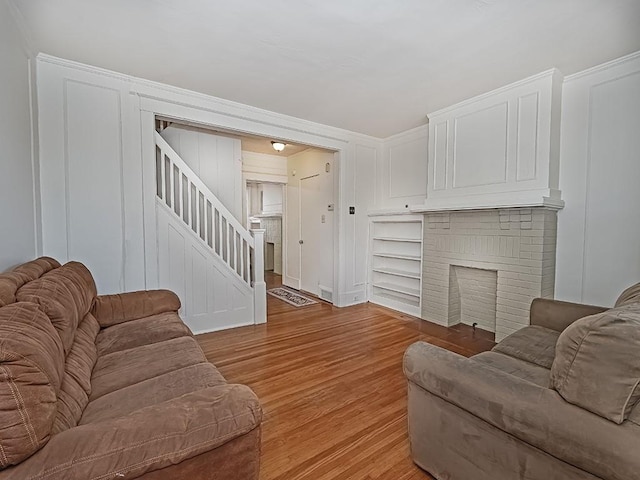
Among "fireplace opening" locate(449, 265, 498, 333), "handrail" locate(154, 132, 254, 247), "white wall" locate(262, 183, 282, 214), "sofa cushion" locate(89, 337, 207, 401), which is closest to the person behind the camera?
"sofa cushion" locate(89, 337, 207, 401)

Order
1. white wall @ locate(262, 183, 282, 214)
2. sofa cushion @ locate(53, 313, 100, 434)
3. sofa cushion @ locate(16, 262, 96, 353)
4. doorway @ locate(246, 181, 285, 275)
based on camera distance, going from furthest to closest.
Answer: white wall @ locate(262, 183, 282, 214) → doorway @ locate(246, 181, 285, 275) → sofa cushion @ locate(16, 262, 96, 353) → sofa cushion @ locate(53, 313, 100, 434)

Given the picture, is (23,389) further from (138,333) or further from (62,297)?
(138,333)

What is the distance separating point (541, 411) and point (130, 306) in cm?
271

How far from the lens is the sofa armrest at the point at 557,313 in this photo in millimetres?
2041

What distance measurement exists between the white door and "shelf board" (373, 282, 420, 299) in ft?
3.50

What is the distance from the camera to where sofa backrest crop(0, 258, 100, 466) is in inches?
34.9

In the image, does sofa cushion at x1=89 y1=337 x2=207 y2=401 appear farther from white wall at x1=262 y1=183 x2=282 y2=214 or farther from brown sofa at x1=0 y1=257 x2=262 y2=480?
white wall at x1=262 y1=183 x2=282 y2=214

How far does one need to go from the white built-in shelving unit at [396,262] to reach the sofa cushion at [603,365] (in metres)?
3.05

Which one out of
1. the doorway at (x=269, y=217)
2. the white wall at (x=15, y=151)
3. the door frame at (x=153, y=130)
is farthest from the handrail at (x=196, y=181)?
the doorway at (x=269, y=217)

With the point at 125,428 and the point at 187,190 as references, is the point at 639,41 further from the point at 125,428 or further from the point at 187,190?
the point at 187,190

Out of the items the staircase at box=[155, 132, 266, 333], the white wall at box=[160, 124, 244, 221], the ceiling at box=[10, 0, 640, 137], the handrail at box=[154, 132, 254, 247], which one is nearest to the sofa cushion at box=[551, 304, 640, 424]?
the ceiling at box=[10, 0, 640, 137]

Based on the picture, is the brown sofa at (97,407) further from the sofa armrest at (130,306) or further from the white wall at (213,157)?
the white wall at (213,157)

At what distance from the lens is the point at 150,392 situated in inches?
54.3

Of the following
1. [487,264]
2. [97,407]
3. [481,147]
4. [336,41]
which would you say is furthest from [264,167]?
[97,407]
